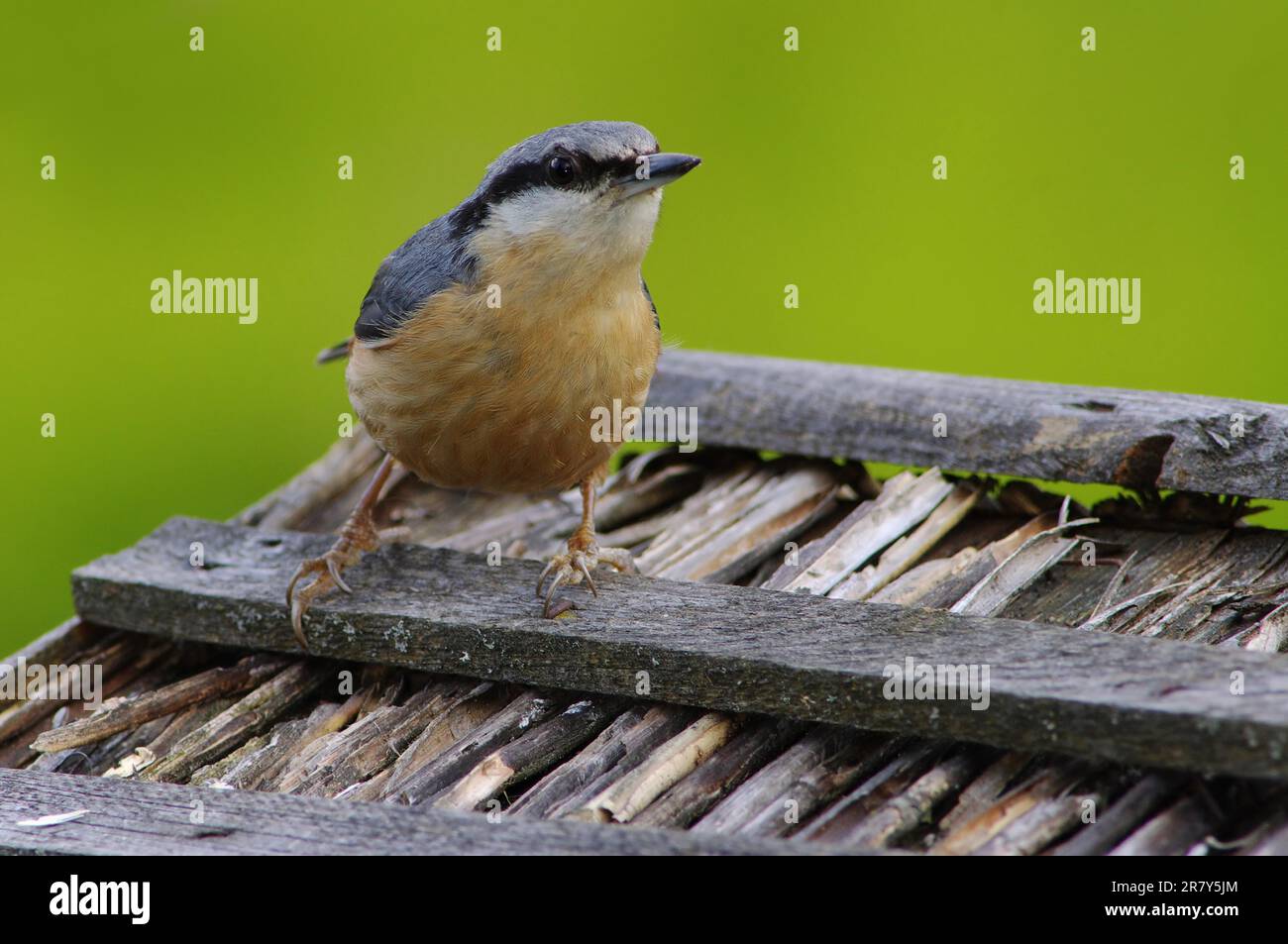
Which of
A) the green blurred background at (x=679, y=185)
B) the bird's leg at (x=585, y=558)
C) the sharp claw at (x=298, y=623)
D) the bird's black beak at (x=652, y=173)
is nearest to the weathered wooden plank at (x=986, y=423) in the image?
the bird's leg at (x=585, y=558)

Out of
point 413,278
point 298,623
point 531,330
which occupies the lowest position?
point 298,623

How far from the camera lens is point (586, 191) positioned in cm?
427

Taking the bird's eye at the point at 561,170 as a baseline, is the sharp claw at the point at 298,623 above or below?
below

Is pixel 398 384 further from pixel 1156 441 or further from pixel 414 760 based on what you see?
pixel 1156 441

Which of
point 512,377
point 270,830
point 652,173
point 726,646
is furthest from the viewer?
point 512,377

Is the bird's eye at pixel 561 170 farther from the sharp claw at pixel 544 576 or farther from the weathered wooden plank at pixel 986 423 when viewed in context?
the weathered wooden plank at pixel 986 423

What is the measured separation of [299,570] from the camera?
14.8ft

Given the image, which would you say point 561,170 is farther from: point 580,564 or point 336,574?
point 336,574

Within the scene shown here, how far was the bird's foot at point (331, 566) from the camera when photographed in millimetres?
4297

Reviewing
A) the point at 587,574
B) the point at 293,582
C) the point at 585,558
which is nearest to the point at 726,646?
the point at 587,574

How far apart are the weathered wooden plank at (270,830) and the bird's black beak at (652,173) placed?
1.77 metres

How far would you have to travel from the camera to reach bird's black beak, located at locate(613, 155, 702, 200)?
13.4 ft

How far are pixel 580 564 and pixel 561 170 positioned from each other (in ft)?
3.52
